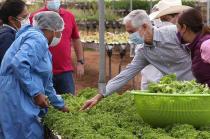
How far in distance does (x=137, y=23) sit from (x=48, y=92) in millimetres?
1195

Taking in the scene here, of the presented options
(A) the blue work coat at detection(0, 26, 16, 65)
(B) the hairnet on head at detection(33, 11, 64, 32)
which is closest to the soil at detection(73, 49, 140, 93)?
(A) the blue work coat at detection(0, 26, 16, 65)

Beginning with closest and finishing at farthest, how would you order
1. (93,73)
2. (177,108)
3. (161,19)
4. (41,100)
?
(177,108)
(41,100)
(161,19)
(93,73)

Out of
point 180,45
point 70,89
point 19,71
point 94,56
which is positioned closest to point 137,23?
point 180,45

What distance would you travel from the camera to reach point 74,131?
4172 millimetres

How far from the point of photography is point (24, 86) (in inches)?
195

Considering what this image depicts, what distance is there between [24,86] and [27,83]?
7 cm

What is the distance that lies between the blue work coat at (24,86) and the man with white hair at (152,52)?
1.54ft

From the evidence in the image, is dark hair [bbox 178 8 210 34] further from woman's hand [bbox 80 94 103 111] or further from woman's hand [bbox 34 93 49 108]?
woman's hand [bbox 34 93 49 108]

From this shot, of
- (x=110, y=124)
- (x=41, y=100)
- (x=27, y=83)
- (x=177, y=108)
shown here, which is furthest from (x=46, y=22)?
(x=177, y=108)

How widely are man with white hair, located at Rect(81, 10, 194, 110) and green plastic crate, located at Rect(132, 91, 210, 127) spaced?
0.81m

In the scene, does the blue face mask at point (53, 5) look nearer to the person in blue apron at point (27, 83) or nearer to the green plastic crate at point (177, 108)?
the person in blue apron at point (27, 83)

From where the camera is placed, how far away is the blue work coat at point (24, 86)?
4926 mm

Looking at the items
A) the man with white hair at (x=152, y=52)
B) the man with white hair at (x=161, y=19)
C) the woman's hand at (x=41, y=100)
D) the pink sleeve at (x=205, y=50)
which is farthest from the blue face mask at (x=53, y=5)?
the pink sleeve at (x=205, y=50)

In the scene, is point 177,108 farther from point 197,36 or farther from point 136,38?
point 136,38
